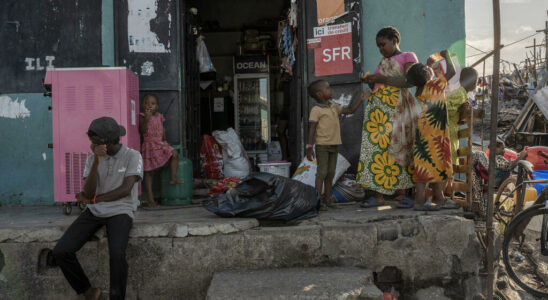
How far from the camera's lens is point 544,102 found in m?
12.2

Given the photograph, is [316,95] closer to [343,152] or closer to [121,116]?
[343,152]

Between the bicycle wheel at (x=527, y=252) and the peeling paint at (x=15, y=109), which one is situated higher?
the peeling paint at (x=15, y=109)

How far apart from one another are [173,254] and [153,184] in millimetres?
2119

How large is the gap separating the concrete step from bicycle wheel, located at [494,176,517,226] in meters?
3.09

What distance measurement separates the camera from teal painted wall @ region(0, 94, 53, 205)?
5461mm

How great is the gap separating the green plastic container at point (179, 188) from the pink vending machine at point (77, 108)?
0.87m

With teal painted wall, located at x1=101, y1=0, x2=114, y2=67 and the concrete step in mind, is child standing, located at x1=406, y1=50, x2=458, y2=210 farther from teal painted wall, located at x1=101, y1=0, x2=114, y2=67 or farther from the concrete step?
teal painted wall, located at x1=101, y1=0, x2=114, y2=67

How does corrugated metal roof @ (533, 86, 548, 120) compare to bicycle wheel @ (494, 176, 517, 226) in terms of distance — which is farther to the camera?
corrugated metal roof @ (533, 86, 548, 120)

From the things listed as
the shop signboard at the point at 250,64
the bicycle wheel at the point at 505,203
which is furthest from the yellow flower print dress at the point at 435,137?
the shop signboard at the point at 250,64

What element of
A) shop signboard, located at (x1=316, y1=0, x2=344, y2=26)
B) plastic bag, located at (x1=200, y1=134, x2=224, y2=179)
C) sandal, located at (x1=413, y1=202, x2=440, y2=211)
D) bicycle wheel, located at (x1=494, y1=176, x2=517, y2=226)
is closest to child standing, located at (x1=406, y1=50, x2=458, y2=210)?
sandal, located at (x1=413, y1=202, x2=440, y2=211)

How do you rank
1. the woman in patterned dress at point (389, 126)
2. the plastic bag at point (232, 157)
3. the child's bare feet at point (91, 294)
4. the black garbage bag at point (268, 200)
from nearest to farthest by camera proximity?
the child's bare feet at point (91, 294) → the black garbage bag at point (268, 200) → the woman in patterned dress at point (389, 126) → the plastic bag at point (232, 157)

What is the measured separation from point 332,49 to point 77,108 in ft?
10.3

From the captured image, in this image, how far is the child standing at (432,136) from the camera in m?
4.02

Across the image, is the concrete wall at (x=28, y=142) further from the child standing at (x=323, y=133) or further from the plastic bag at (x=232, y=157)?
the child standing at (x=323, y=133)
